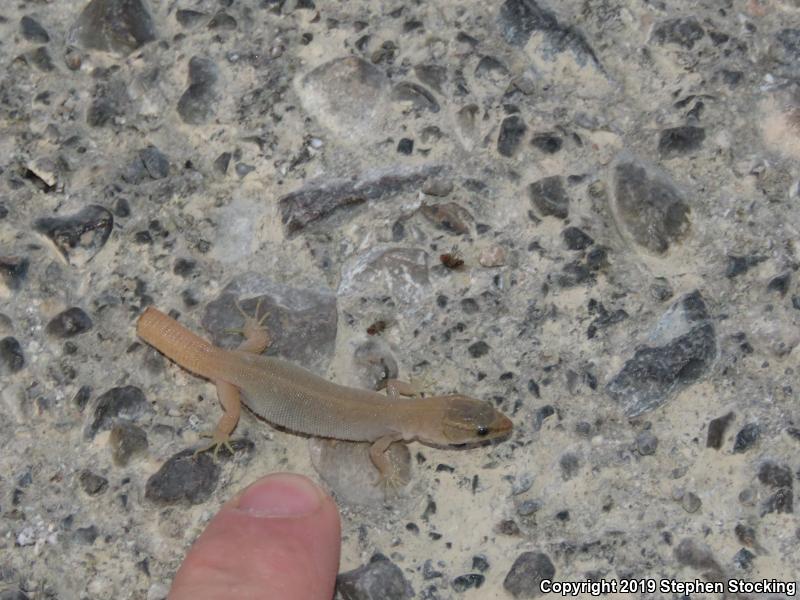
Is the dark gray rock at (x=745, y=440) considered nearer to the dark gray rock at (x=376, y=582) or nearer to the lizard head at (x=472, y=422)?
the lizard head at (x=472, y=422)

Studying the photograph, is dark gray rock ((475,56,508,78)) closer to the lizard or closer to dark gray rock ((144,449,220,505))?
the lizard

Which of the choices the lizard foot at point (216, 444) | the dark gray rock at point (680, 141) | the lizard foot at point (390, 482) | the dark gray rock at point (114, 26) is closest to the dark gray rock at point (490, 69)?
the dark gray rock at point (680, 141)

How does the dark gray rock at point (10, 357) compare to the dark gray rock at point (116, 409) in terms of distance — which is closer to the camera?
the dark gray rock at point (116, 409)

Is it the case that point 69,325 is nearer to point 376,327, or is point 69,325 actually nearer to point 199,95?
point 199,95

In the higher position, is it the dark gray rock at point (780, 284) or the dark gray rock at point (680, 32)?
the dark gray rock at point (680, 32)

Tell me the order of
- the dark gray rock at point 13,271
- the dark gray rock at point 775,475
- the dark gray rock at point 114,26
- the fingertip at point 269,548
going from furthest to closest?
the dark gray rock at point 114,26, the dark gray rock at point 13,271, the dark gray rock at point 775,475, the fingertip at point 269,548

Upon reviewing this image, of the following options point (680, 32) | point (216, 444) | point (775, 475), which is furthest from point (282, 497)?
point (680, 32)
